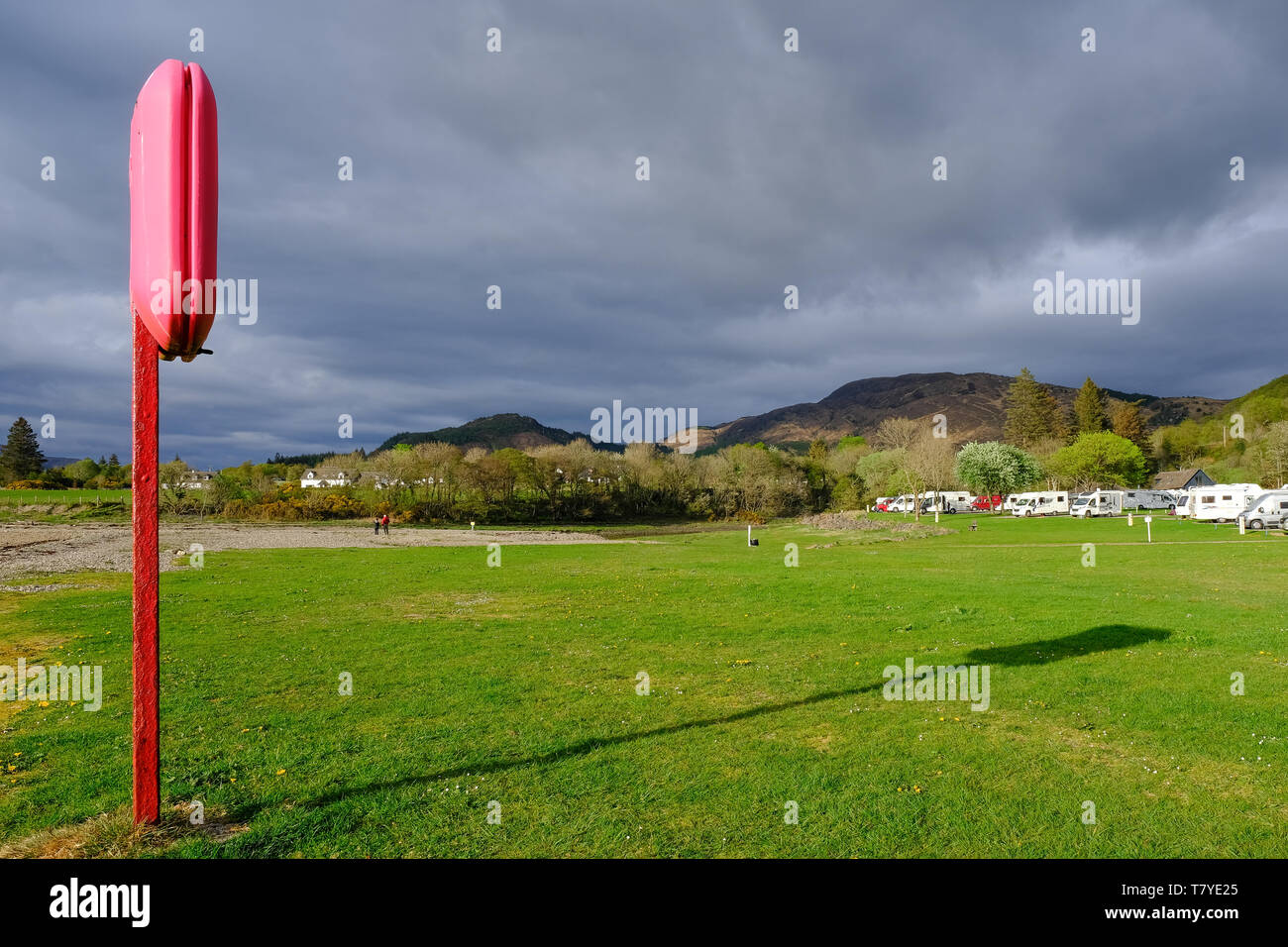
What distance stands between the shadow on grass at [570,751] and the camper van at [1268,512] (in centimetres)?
4745

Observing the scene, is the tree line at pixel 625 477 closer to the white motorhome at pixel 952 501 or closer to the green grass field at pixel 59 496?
the white motorhome at pixel 952 501

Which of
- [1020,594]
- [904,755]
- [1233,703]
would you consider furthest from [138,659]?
[1020,594]

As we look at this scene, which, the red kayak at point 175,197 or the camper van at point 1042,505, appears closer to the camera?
the red kayak at point 175,197

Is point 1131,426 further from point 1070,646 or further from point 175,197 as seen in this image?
point 175,197

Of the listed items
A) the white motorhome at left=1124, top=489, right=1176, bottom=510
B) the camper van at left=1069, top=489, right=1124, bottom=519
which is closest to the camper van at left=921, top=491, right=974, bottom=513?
the white motorhome at left=1124, top=489, right=1176, bottom=510

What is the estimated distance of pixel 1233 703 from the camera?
26.7 ft

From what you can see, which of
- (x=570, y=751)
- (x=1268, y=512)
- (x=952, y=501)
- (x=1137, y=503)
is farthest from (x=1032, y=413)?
(x=570, y=751)

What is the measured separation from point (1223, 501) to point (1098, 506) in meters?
15.5

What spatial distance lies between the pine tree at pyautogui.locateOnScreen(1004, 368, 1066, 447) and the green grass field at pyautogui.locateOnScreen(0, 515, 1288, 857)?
405ft

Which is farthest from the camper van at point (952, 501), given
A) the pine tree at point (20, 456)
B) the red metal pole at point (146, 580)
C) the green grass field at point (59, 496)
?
the pine tree at point (20, 456)

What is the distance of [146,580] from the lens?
190 inches

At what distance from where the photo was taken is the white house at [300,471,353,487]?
84363 mm

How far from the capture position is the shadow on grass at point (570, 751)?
580cm
